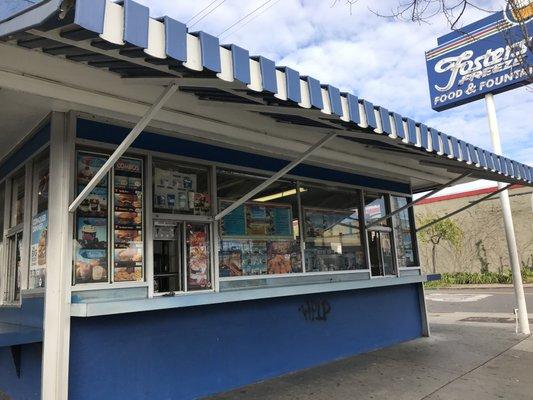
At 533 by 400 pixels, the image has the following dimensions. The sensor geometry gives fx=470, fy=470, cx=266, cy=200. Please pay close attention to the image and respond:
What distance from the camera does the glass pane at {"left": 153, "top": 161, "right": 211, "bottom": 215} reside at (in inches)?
209

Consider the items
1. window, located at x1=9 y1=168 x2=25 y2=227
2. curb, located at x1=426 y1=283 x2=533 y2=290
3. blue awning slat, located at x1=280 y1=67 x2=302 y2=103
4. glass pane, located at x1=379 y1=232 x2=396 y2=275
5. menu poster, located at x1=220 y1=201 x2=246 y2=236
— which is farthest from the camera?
curb, located at x1=426 y1=283 x2=533 y2=290

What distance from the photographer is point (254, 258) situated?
246 inches

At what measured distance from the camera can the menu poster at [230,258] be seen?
582 centimetres

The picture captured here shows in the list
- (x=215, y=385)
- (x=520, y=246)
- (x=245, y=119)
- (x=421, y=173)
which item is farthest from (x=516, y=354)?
(x=520, y=246)

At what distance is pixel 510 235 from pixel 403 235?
Answer: 6.84ft

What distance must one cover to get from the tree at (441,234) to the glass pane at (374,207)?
16006 mm

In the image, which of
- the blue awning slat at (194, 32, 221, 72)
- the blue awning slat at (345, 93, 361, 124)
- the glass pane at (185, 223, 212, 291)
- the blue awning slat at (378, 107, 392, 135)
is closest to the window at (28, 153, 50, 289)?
the glass pane at (185, 223, 212, 291)

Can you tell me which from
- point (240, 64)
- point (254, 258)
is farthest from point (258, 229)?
point (240, 64)

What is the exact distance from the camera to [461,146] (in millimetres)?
6484

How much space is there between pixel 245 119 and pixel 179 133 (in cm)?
84

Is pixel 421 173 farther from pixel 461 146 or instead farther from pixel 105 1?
pixel 105 1

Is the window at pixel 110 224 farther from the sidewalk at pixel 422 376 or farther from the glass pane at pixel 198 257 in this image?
the sidewalk at pixel 422 376

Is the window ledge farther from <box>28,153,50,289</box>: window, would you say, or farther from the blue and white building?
<box>28,153,50,289</box>: window

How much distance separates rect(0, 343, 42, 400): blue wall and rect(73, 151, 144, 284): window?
3.03ft
